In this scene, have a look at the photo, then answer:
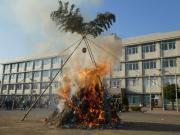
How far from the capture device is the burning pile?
1962cm

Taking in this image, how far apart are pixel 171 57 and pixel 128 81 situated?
35.7 ft

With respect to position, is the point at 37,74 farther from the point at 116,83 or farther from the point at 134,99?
the point at 134,99

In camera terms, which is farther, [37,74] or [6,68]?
[6,68]

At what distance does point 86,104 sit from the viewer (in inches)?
814

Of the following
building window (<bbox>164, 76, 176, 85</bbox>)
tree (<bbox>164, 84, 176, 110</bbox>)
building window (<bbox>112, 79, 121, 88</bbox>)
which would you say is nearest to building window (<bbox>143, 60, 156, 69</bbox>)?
building window (<bbox>164, 76, 176, 85</bbox>)

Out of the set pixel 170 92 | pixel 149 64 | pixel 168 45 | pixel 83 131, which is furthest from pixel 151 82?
pixel 83 131

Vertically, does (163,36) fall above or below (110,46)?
above

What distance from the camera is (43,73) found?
7725 cm

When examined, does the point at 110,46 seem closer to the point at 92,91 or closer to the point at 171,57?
the point at 92,91

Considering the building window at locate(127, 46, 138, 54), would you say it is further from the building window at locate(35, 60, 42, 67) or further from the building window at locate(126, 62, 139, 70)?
the building window at locate(35, 60, 42, 67)

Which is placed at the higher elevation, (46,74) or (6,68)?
(6,68)

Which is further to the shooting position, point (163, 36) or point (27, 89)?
point (27, 89)

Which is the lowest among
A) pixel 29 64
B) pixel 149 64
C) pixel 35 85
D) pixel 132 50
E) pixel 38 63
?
pixel 35 85

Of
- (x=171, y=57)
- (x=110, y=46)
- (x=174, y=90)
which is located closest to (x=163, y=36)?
(x=171, y=57)
